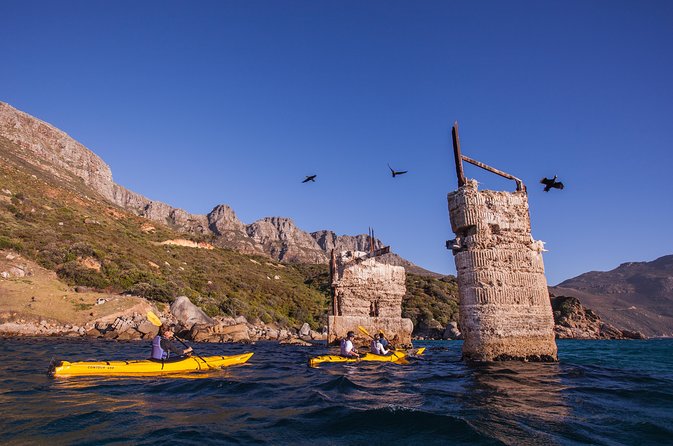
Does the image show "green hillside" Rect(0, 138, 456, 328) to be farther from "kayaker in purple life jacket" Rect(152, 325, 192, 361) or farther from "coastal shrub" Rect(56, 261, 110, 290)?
"kayaker in purple life jacket" Rect(152, 325, 192, 361)

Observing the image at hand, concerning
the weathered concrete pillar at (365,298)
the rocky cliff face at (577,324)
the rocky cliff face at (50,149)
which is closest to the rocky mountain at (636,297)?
the rocky cliff face at (577,324)

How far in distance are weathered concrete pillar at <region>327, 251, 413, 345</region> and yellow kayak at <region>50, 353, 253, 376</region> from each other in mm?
7506

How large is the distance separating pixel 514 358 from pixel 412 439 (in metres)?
6.36

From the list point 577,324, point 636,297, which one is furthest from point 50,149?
point 636,297

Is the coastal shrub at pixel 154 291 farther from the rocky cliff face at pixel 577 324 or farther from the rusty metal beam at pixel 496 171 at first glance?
the rocky cliff face at pixel 577 324

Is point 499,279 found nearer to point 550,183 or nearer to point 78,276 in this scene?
point 550,183

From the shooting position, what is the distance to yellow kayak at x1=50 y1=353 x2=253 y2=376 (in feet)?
29.2

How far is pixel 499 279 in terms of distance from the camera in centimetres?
1009

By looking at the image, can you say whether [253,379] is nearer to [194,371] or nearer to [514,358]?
[194,371]

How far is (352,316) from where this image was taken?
1808 cm

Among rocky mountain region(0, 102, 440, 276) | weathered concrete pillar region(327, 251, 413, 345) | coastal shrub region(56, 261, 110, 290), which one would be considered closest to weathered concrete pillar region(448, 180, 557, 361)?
weathered concrete pillar region(327, 251, 413, 345)

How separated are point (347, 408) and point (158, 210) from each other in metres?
143

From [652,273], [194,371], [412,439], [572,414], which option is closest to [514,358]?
[572,414]

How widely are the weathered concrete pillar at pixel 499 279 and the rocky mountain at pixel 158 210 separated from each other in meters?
56.2
